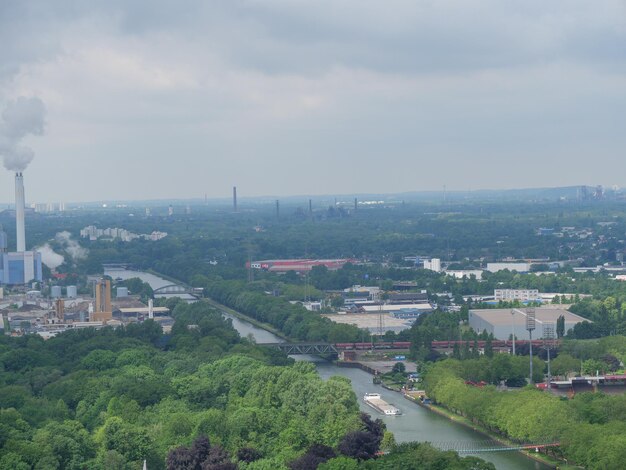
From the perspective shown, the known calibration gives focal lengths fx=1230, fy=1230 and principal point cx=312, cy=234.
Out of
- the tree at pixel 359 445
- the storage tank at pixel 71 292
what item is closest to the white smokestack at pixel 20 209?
the storage tank at pixel 71 292

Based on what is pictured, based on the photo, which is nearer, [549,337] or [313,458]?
[313,458]

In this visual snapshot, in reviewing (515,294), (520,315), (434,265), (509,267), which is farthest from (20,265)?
(520,315)

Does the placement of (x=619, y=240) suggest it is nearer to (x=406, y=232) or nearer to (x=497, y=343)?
(x=406, y=232)

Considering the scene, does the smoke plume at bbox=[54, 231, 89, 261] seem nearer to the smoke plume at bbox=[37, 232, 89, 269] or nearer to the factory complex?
the smoke plume at bbox=[37, 232, 89, 269]

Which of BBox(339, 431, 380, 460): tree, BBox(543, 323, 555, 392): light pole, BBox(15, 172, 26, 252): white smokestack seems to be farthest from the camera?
BBox(15, 172, 26, 252): white smokestack

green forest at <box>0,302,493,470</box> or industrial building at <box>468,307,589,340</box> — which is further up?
green forest at <box>0,302,493,470</box>

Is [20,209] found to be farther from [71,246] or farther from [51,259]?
[71,246]

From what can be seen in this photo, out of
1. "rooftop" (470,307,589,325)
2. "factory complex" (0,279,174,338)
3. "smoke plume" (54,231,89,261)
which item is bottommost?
"factory complex" (0,279,174,338)

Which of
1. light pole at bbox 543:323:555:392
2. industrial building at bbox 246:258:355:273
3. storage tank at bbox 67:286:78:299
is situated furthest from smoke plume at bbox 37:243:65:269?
light pole at bbox 543:323:555:392

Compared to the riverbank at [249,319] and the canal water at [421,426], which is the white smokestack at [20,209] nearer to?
the riverbank at [249,319]
